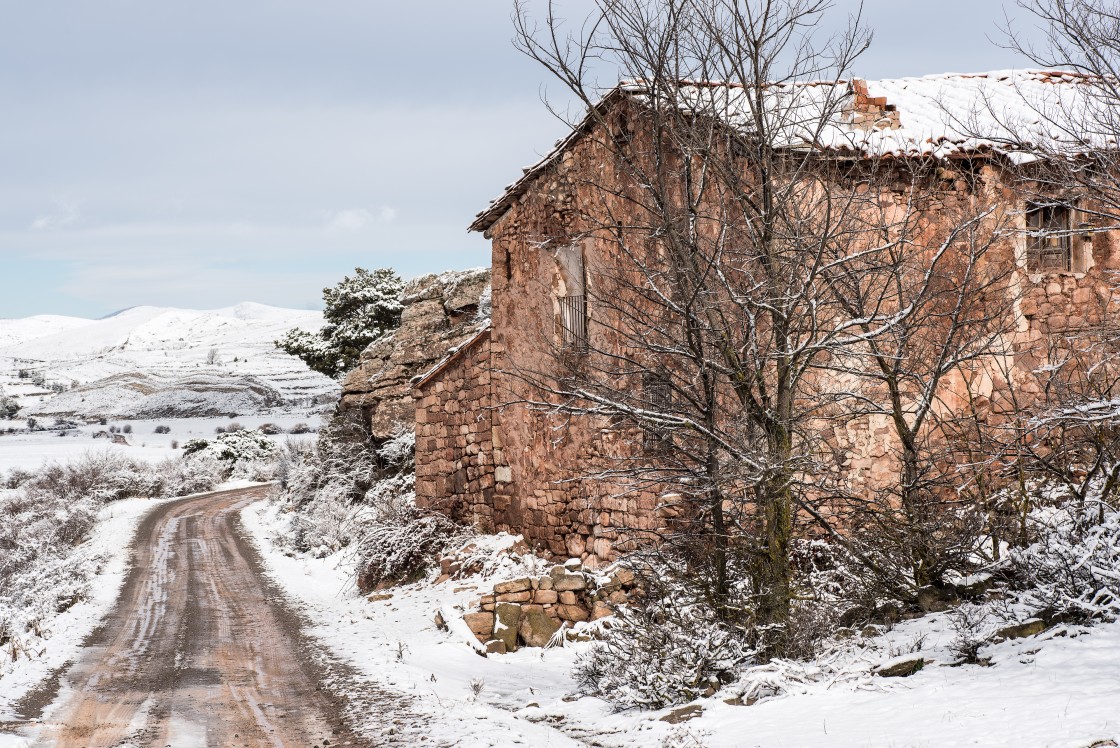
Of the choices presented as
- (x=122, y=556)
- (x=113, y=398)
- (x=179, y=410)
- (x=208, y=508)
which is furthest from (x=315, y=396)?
(x=122, y=556)

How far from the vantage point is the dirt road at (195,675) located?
703 cm

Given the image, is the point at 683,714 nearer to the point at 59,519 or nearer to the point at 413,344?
the point at 413,344

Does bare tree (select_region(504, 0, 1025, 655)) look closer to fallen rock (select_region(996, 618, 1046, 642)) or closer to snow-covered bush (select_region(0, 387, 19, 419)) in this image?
fallen rock (select_region(996, 618, 1046, 642))

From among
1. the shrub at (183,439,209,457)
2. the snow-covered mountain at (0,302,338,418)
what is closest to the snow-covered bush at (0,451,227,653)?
the shrub at (183,439,209,457)

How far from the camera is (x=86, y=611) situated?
13555 millimetres

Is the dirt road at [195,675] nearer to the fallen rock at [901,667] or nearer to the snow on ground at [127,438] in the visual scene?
the fallen rock at [901,667]

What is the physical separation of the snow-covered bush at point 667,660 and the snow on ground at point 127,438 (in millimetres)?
26088

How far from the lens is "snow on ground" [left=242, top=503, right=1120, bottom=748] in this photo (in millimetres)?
5098

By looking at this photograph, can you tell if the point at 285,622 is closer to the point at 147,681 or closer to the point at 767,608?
the point at 147,681

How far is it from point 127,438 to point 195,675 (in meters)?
40.4

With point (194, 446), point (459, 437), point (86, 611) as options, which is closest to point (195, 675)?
point (86, 611)

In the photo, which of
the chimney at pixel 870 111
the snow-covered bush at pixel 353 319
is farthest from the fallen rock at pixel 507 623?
the snow-covered bush at pixel 353 319

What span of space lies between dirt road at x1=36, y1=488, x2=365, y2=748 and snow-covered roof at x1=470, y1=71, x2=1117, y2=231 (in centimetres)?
570

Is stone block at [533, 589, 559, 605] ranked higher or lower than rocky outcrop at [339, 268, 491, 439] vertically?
lower
